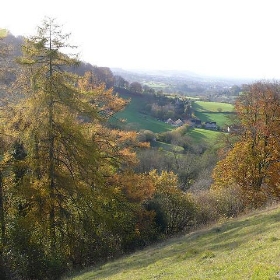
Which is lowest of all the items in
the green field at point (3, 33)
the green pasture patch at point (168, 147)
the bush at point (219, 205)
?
the green pasture patch at point (168, 147)

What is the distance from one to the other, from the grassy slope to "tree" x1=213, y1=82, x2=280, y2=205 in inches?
376

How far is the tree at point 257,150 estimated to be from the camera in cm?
2855

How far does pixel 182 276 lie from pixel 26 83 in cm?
1514

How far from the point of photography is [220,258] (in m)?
12.8

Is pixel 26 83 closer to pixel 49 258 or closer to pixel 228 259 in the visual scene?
pixel 49 258

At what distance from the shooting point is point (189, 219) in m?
29.0

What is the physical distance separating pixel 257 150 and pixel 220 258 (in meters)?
18.4

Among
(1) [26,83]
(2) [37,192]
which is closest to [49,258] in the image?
(2) [37,192]

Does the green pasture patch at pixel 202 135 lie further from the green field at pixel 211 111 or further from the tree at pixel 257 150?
the tree at pixel 257 150

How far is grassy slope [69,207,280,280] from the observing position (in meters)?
10.2

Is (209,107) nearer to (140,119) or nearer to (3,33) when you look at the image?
(140,119)

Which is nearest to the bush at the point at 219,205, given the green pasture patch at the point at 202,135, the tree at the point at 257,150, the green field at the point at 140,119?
the tree at the point at 257,150

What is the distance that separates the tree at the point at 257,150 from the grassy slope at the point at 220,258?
31.3 ft

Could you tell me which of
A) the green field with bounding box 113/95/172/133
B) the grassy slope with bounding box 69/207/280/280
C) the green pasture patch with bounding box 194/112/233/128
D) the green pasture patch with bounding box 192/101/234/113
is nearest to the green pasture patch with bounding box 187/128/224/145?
the green field with bounding box 113/95/172/133
